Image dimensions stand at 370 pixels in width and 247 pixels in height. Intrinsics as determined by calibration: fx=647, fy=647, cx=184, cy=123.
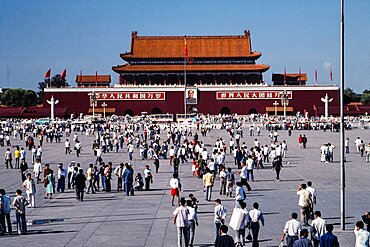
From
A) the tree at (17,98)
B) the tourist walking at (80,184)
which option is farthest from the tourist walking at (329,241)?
the tree at (17,98)

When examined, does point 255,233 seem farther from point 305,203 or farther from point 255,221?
point 305,203

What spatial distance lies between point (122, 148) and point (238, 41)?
157 ft

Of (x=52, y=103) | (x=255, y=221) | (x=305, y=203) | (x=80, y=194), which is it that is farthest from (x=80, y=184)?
(x=52, y=103)

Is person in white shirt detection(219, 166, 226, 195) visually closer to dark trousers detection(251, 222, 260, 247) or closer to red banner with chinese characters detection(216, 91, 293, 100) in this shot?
dark trousers detection(251, 222, 260, 247)

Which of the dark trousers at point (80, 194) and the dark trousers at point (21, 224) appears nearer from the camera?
the dark trousers at point (21, 224)

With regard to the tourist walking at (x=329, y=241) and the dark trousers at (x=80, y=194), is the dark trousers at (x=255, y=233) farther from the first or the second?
the dark trousers at (x=80, y=194)

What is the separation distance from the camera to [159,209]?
16203 millimetres

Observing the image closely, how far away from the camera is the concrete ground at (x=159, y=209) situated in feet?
42.0

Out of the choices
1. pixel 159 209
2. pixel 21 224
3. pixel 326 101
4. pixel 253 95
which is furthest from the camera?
pixel 253 95

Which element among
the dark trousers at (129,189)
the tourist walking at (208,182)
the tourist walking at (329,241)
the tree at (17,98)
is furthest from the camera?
the tree at (17,98)

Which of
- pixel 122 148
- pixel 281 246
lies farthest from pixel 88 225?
pixel 122 148

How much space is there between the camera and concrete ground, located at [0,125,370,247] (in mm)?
12805

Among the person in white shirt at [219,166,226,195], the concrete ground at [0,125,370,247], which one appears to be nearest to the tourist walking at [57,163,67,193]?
the concrete ground at [0,125,370,247]

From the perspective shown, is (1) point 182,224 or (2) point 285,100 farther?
(2) point 285,100
